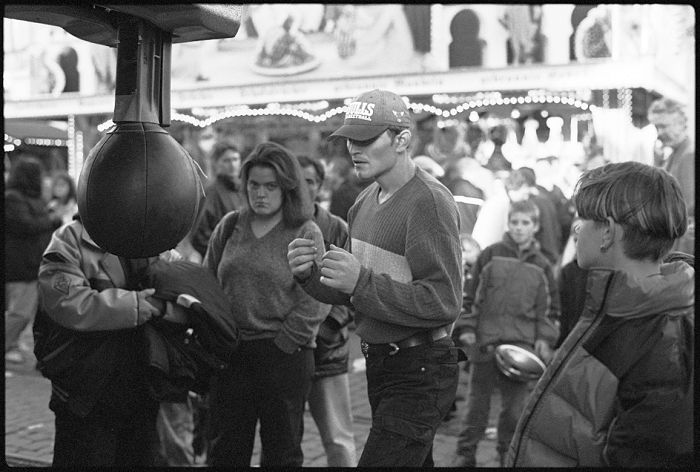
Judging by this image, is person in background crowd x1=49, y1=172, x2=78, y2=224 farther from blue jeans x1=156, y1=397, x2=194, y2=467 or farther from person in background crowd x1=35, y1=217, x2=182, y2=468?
person in background crowd x1=35, y1=217, x2=182, y2=468

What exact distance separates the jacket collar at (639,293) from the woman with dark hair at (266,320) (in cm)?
195

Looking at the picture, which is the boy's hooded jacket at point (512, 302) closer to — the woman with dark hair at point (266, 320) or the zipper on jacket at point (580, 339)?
the woman with dark hair at point (266, 320)

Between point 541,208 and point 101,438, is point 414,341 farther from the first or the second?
point 541,208

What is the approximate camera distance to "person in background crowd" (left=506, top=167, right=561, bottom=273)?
7141 millimetres

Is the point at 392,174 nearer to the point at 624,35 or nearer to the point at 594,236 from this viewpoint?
the point at 594,236

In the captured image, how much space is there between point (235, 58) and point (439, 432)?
9.06m

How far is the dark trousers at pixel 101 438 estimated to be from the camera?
368 cm

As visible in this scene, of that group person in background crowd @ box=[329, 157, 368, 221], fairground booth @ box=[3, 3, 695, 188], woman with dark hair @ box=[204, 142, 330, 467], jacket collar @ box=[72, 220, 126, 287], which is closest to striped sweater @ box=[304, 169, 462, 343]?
woman with dark hair @ box=[204, 142, 330, 467]

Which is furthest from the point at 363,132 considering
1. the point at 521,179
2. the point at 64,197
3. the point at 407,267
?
the point at 64,197

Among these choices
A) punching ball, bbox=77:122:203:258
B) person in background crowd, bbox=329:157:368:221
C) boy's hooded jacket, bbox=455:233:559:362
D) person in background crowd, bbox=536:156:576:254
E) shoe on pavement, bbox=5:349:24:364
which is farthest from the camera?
person in background crowd, bbox=536:156:576:254

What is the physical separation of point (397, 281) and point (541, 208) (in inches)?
180

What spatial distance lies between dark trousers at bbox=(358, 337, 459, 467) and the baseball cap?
820mm

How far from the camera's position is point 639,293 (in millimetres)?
1986

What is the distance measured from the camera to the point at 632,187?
213 cm
